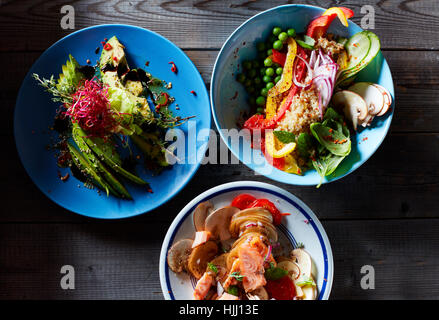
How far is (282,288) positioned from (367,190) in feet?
2.29

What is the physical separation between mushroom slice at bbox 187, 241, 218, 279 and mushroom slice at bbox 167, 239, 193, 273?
0.03m

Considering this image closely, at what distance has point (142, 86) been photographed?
1.83 m

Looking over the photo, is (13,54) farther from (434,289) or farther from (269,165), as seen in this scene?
(434,289)

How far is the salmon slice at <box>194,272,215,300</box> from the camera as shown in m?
1.65

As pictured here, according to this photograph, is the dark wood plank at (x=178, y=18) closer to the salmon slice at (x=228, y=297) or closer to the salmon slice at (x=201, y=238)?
the salmon slice at (x=201, y=238)

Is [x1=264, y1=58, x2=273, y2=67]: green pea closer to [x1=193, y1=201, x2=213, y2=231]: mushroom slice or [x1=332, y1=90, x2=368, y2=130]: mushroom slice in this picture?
[x1=332, y1=90, x2=368, y2=130]: mushroom slice

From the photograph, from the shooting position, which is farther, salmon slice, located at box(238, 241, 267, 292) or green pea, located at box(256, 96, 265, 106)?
green pea, located at box(256, 96, 265, 106)

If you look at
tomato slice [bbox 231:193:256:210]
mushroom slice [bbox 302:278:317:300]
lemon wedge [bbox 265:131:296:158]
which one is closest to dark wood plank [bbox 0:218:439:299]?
mushroom slice [bbox 302:278:317:300]

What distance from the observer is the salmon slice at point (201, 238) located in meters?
1.65

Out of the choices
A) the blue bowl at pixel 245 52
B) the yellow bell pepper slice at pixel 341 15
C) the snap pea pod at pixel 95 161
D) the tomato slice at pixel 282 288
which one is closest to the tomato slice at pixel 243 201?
the blue bowl at pixel 245 52

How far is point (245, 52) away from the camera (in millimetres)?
1758

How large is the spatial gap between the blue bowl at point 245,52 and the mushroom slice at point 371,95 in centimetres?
5

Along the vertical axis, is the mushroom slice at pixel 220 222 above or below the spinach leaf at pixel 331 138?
below

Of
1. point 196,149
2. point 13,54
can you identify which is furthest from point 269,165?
point 13,54
